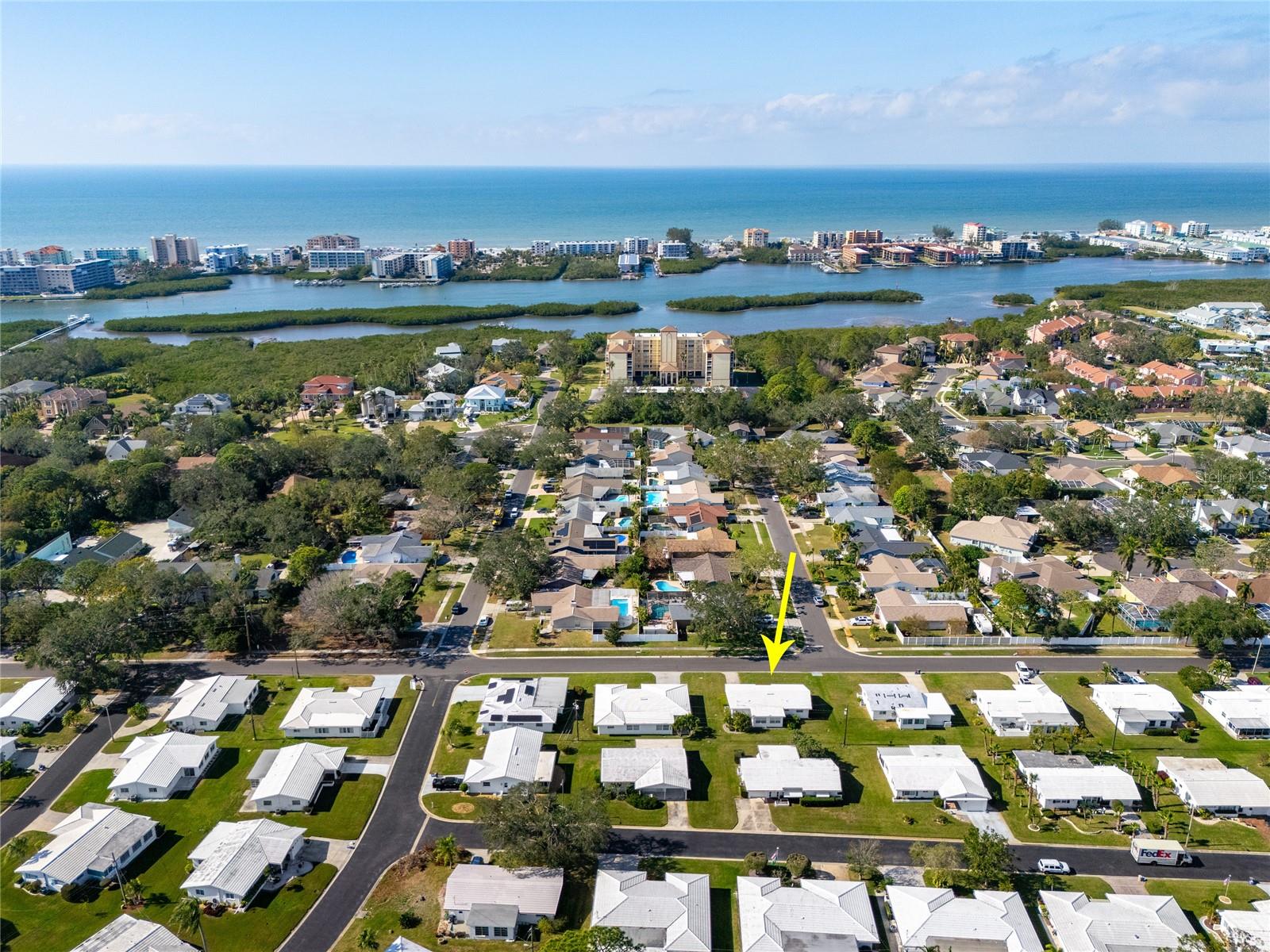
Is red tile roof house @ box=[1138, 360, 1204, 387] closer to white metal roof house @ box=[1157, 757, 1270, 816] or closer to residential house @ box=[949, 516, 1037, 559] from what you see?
residential house @ box=[949, 516, 1037, 559]

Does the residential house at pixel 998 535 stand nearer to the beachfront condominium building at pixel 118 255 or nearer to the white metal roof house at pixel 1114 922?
the white metal roof house at pixel 1114 922

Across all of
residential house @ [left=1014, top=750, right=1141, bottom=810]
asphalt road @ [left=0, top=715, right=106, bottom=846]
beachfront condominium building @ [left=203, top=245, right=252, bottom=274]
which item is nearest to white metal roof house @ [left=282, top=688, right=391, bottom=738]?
asphalt road @ [left=0, top=715, right=106, bottom=846]

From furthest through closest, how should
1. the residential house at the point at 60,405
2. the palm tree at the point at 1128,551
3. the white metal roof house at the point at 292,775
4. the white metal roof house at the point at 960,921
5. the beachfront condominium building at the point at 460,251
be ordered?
1. the beachfront condominium building at the point at 460,251
2. the residential house at the point at 60,405
3. the palm tree at the point at 1128,551
4. the white metal roof house at the point at 292,775
5. the white metal roof house at the point at 960,921

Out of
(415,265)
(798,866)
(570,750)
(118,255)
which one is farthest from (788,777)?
(118,255)

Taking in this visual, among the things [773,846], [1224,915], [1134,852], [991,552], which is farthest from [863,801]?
[991,552]

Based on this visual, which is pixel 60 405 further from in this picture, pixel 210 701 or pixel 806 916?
pixel 806 916

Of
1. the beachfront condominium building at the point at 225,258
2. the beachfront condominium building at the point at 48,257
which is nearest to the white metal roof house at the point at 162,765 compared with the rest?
the beachfront condominium building at the point at 48,257

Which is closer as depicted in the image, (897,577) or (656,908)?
(656,908)
